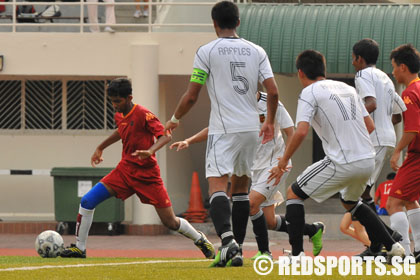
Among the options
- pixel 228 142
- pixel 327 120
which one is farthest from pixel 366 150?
pixel 228 142

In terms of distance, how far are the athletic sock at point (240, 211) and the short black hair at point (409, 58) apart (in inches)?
90.1

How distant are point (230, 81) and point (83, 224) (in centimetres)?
322

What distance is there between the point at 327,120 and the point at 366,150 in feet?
1.46

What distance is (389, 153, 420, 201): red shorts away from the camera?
1009cm

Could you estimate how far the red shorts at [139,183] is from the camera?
11297 mm

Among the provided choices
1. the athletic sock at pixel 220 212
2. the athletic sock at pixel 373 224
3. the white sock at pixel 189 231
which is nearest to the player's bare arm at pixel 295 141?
the athletic sock at pixel 220 212

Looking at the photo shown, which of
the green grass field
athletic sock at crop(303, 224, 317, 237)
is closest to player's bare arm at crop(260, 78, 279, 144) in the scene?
the green grass field

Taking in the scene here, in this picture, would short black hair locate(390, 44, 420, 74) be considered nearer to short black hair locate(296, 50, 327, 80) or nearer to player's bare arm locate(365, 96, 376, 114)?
player's bare arm locate(365, 96, 376, 114)

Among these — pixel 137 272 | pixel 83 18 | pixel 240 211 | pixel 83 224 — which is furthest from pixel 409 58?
pixel 83 18

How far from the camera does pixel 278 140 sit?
11328 mm

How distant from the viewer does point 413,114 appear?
398 inches

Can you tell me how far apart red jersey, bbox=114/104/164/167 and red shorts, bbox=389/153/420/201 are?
2602 millimetres

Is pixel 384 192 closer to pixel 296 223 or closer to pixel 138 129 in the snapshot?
pixel 138 129

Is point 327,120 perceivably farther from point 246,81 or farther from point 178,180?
point 178,180
